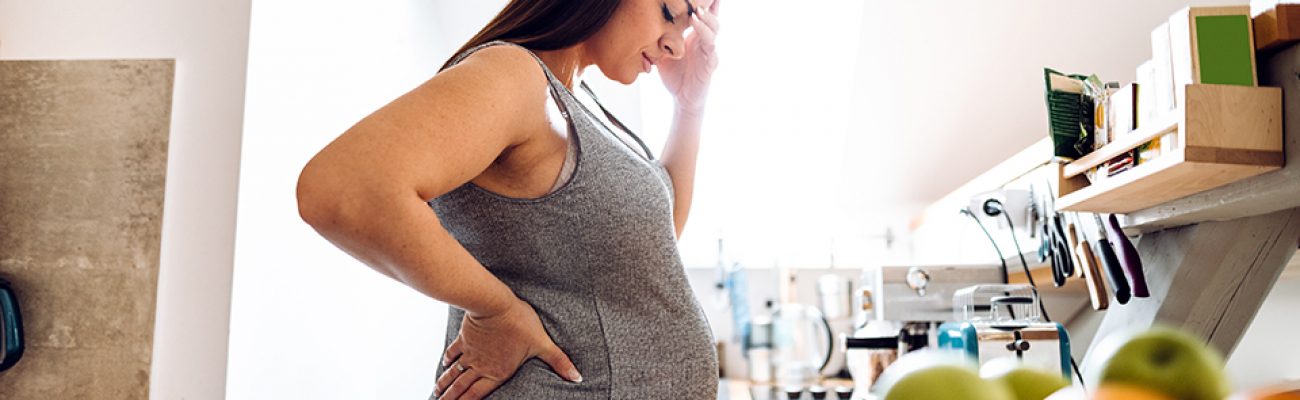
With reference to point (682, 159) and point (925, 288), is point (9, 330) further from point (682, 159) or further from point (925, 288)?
point (925, 288)

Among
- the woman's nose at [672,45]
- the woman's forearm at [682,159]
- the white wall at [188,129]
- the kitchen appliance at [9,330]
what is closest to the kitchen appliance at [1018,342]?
the woman's forearm at [682,159]

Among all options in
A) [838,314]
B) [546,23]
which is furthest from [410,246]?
[838,314]

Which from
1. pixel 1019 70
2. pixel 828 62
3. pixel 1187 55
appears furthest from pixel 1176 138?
→ pixel 828 62

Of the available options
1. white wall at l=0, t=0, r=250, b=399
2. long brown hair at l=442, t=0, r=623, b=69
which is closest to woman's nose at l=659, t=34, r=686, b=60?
long brown hair at l=442, t=0, r=623, b=69

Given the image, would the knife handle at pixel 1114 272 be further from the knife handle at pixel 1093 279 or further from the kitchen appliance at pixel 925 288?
the kitchen appliance at pixel 925 288

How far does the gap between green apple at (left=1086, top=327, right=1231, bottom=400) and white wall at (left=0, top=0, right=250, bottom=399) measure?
187cm

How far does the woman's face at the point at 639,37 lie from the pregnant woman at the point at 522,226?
Answer: 0.07m

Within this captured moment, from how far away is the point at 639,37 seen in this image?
0.88m

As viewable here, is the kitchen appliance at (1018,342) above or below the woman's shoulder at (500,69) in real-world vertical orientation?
below

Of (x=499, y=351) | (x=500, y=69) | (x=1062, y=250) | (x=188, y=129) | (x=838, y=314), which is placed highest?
(x=188, y=129)

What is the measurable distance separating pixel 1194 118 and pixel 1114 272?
0.48m

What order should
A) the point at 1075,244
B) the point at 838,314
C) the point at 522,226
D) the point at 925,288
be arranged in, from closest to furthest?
the point at 522,226
the point at 1075,244
the point at 925,288
the point at 838,314

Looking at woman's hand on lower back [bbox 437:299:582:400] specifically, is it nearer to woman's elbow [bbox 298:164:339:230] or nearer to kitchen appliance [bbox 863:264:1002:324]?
woman's elbow [bbox 298:164:339:230]

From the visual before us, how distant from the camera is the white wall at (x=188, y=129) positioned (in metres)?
1.85
